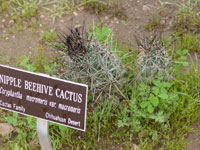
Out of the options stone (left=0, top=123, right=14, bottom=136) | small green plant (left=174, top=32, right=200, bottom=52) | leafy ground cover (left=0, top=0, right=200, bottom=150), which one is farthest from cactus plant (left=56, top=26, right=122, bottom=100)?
small green plant (left=174, top=32, right=200, bottom=52)

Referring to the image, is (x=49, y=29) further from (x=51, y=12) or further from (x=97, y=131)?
(x=97, y=131)

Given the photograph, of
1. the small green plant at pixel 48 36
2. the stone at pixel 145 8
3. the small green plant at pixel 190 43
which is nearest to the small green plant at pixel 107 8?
the stone at pixel 145 8

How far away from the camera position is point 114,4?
427 centimetres

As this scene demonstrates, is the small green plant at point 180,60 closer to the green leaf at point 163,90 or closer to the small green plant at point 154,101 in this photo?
the small green plant at point 154,101

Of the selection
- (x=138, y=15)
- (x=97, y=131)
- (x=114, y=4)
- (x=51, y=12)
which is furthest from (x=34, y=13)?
(x=97, y=131)

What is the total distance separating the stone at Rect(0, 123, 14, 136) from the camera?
308cm

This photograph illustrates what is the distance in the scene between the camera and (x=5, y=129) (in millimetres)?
3104

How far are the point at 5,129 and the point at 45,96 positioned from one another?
3.44ft

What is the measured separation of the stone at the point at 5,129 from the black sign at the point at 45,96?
726 mm

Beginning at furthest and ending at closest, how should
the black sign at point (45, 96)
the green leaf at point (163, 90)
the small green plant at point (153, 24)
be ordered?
the small green plant at point (153, 24) → the green leaf at point (163, 90) → the black sign at point (45, 96)

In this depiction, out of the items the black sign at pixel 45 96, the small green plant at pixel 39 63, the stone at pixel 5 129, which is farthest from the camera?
the small green plant at pixel 39 63

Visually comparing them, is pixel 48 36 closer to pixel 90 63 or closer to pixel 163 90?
pixel 90 63

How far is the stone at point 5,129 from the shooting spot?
10.1 ft

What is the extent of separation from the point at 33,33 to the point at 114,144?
6.42ft
